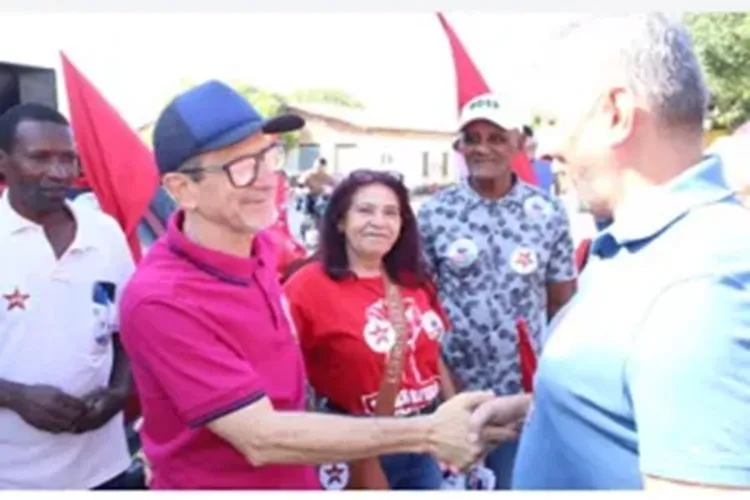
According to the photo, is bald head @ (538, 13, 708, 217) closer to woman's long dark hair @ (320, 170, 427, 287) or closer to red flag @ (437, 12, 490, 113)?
red flag @ (437, 12, 490, 113)

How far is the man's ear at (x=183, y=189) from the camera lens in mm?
1813

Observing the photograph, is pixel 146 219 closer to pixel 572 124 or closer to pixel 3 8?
pixel 3 8

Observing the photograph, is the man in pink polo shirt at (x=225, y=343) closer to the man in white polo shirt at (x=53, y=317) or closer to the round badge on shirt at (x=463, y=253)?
the man in white polo shirt at (x=53, y=317)

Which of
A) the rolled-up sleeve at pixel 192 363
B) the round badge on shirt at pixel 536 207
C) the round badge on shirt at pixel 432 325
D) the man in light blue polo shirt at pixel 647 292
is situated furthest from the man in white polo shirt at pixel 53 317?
the man in light blue polo shirt at pixel 647 292

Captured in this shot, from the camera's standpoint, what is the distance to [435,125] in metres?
2.17

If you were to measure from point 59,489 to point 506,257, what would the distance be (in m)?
1.11

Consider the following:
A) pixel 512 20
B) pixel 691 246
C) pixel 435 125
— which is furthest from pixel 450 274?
pixel 691 246

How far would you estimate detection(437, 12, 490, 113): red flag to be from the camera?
2061 millimetres

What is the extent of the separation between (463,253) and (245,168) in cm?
73

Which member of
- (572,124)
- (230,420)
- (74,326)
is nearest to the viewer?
(572,124)

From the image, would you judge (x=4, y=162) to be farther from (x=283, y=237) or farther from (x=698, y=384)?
(x=698, y=384)

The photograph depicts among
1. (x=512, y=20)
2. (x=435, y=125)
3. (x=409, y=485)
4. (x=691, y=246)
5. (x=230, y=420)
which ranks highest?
(x=512, y=20)

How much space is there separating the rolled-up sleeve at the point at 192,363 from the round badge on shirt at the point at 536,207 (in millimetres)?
916

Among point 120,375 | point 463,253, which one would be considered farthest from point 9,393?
point 463,253
